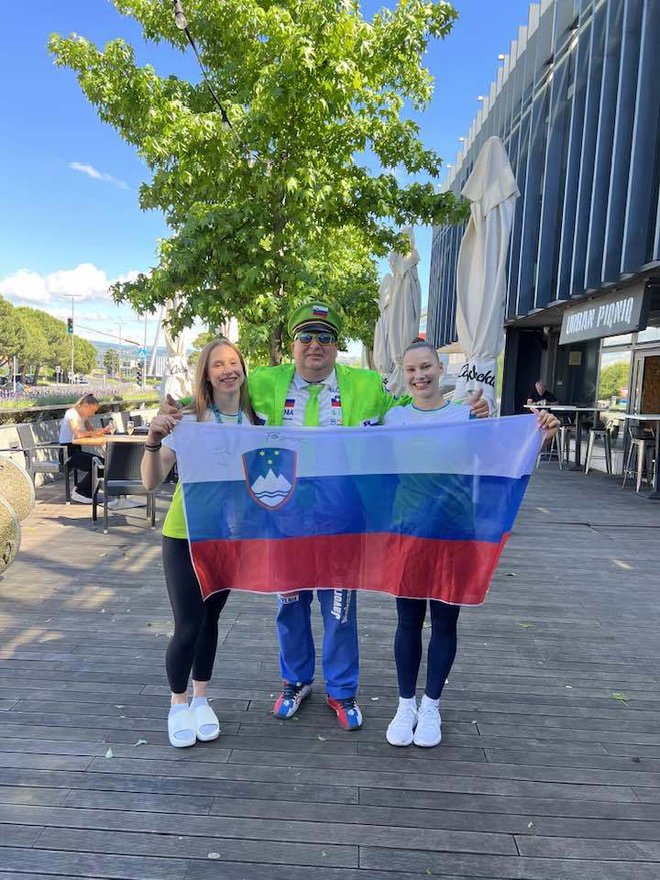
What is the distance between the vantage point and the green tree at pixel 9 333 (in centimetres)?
9038

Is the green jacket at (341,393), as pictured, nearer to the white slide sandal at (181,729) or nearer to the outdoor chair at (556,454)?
the white slide sandal at (181,729)

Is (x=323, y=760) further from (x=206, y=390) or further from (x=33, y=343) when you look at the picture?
(x=33, y=343)

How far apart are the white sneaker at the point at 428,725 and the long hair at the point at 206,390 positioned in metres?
1.58

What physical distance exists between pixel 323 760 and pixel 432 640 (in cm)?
72

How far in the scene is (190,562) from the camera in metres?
2.83

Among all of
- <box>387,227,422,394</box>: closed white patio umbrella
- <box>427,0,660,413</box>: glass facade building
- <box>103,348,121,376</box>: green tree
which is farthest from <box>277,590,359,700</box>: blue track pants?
<box>103,348,121,376</box>: green tree

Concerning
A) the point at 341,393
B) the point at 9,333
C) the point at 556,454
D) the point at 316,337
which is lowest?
the point at 556,454

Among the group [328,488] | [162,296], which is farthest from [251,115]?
[328,488]

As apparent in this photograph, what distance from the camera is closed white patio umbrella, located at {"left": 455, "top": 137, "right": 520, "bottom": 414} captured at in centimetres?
684

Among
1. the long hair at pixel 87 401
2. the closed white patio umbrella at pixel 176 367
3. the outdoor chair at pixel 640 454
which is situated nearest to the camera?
the long hair at pixel 87 401

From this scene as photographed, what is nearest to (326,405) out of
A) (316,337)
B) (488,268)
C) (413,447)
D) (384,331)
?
(316,337)

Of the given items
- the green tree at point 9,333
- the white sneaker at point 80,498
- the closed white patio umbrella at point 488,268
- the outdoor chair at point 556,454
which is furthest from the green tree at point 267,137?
the green tree at point 9,333

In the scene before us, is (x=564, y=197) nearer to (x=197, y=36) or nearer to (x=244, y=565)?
(x=197, y=36)

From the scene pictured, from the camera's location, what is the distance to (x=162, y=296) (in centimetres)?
873
